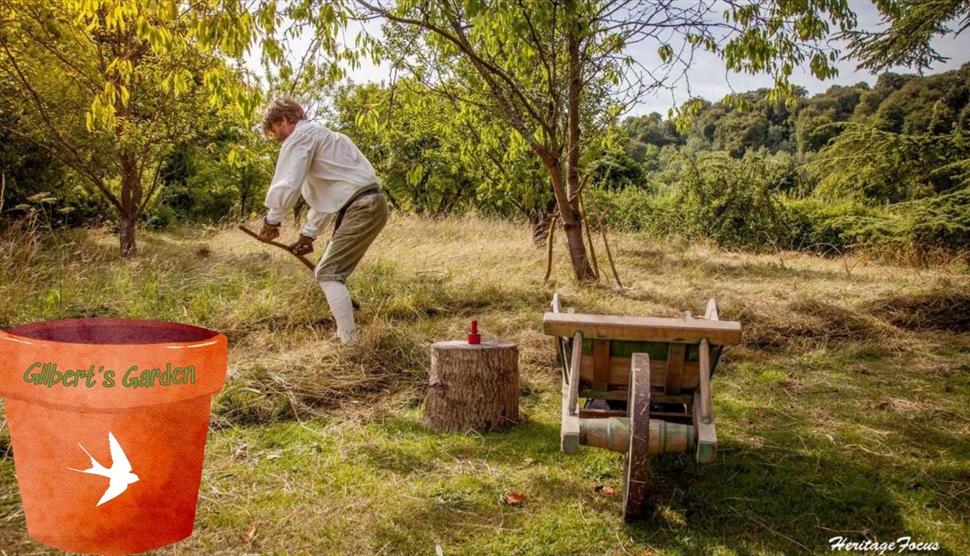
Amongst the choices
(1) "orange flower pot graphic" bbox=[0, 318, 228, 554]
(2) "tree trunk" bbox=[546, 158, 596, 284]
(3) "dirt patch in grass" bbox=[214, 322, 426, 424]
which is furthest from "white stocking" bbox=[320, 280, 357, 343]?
(2) "tree trunk" bbox=[546, 158, 596, 284]

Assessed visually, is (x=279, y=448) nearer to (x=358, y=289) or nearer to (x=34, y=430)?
(x=34, y=430)

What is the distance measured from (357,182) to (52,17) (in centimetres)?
616

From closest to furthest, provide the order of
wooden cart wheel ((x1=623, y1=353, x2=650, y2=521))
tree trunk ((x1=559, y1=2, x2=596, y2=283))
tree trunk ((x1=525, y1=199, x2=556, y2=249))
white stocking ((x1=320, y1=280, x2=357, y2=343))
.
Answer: wooden cart wheel ((x1=623, y1=353, x2=650, y2=521))
white stocking ((x1=320, y1=280, x2=357, y2=343))
tree trunk ((x1=559, y1=2, x2=596, y2=283))
tree trunk ((x1=525, y1=199, x2=556, y2=249))

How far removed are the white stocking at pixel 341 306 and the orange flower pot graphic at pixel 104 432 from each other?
265 centimetres

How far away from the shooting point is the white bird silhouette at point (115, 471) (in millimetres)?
1949

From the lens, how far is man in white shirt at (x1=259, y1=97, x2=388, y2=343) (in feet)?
15.4

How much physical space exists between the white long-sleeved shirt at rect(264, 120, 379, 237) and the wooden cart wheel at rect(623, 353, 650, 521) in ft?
9.78

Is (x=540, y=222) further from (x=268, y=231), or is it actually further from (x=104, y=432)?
(x=104, y=432)

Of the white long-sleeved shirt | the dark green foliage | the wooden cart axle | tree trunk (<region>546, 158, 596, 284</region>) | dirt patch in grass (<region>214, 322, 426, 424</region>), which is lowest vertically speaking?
dirt patch in grass (<region>214, 322, 426, 424</region>)

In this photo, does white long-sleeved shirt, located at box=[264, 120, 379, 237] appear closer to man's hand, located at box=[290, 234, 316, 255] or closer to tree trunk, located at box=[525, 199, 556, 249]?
man's hand, located at box=[290, 234, 316, 255]

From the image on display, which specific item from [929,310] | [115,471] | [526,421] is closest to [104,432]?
[115,471]

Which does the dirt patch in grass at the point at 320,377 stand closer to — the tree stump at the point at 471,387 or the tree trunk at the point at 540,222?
the tree stump at the point at 471,387

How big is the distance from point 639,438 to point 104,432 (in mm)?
1640

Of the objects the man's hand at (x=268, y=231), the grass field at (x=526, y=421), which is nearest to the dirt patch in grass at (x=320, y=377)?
the grass field at (x=526, y=421)
